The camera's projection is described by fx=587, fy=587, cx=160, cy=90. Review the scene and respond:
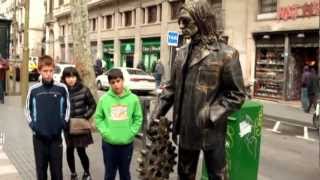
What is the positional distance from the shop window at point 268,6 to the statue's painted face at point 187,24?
2159 cm

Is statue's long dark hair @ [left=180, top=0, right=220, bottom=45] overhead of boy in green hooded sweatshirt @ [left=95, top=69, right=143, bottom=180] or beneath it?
overhead

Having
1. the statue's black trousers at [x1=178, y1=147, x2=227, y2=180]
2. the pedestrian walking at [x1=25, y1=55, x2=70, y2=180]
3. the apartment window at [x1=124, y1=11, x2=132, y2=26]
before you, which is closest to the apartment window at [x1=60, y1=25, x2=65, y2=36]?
the apartment window at [x1=124, y1=11, x2=132, y2=26]

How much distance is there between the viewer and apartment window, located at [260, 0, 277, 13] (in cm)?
2525

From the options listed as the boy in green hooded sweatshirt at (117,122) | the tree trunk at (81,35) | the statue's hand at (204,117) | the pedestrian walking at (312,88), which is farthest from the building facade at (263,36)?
the statue's hand at (204,117)

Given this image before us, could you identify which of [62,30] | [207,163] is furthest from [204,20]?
[62,30]

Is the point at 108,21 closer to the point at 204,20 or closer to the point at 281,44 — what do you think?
the point at 281,44

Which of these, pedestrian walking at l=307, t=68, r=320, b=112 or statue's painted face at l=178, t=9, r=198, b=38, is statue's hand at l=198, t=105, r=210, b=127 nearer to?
statue's painted face at l=178, t=9, r=198, b=38

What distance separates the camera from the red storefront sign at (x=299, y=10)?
73.1 feet

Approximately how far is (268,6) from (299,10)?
2.66 metres

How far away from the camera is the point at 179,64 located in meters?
4.41

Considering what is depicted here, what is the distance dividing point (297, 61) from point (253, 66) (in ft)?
9.47

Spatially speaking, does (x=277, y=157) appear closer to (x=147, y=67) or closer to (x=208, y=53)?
(x=208, y=53)

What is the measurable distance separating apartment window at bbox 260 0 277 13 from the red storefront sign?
2.89ft

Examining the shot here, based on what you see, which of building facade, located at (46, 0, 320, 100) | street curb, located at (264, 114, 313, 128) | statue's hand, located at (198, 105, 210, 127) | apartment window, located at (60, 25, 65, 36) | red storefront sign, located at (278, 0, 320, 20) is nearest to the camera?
statue's hand, located at (198, 105, 210, 127)
